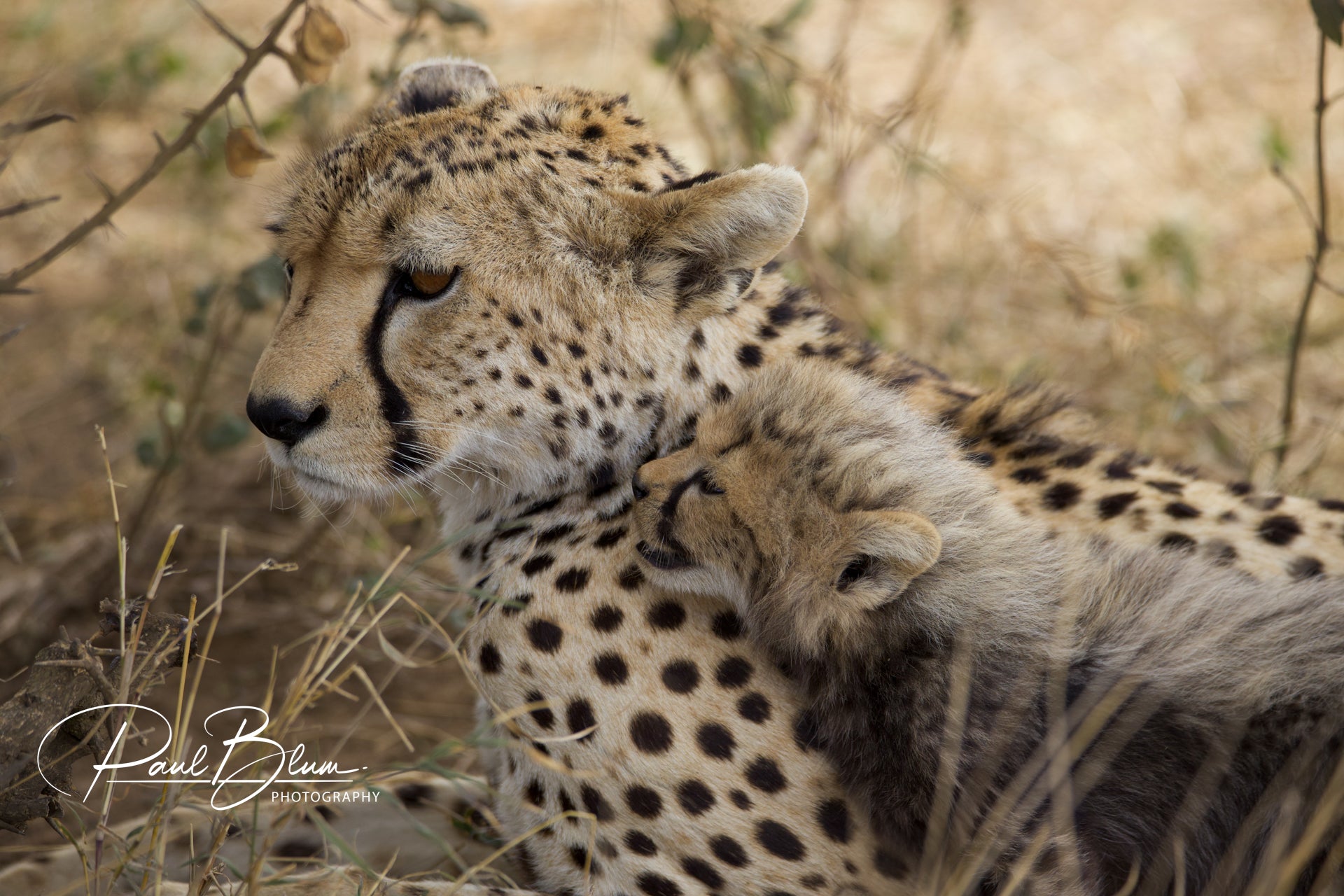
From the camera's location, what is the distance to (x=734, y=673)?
2.02 meters

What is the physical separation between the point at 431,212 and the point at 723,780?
39.7 inches

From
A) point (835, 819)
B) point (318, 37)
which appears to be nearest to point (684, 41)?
point (318, 37)

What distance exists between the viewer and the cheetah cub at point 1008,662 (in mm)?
1840

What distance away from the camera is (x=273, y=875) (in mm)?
1781

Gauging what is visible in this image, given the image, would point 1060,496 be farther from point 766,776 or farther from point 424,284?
point 424,284

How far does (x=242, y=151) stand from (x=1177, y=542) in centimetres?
177

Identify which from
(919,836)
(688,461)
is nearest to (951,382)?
(688,461)

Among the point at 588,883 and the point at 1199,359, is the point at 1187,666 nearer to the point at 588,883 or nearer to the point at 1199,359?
the point at 588,883

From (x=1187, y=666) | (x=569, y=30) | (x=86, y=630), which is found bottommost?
(x=86, y=630)

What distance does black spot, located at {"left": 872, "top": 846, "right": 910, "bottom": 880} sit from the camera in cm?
193


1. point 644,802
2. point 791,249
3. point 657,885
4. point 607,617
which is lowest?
point 657,885

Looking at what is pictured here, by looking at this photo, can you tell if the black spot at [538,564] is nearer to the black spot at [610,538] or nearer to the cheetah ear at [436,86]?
the black spot at [610,538]

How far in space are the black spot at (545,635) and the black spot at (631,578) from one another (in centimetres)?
12

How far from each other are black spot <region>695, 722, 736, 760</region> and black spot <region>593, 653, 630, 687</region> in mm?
143
